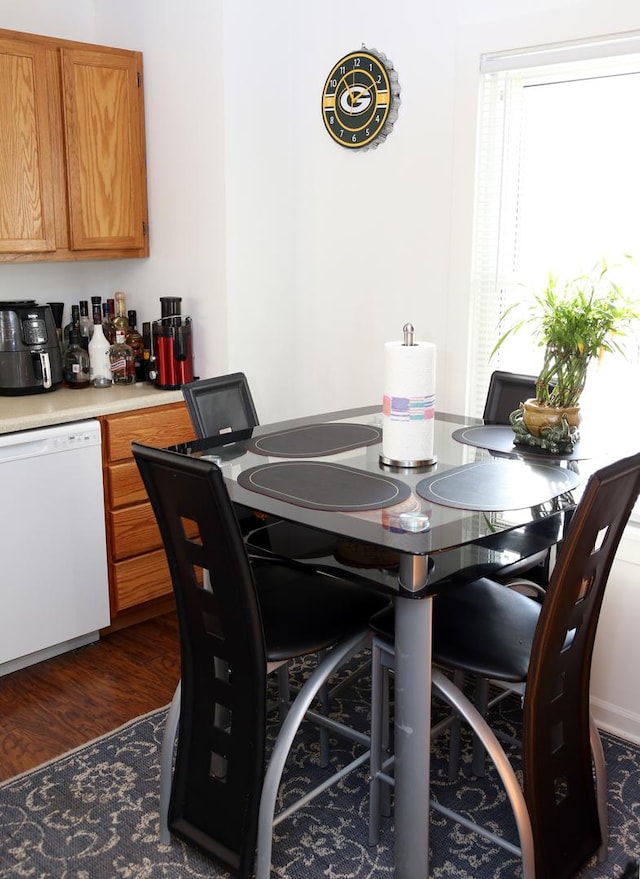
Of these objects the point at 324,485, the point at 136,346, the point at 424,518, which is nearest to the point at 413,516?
the point at 424,518

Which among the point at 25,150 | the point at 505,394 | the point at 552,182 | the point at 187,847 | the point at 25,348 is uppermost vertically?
the point at 25,150

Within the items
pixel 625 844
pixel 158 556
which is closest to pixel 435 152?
pixel 158 556

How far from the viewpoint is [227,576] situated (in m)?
1.79

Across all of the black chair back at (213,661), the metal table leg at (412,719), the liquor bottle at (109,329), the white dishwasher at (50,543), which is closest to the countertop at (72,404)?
the white dishwasher at (50,543)

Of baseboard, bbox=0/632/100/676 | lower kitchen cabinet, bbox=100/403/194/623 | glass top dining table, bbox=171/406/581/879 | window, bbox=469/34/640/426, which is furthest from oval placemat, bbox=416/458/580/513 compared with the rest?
baseboard, bbox=0/632/100/676

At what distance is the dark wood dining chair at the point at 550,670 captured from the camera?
1.74m

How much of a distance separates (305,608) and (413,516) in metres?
0.45

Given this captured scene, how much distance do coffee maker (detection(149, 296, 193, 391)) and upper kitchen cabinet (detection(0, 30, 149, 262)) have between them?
356mm

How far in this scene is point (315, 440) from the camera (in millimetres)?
2441

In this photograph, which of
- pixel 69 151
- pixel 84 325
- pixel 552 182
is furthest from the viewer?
pixel 84 325

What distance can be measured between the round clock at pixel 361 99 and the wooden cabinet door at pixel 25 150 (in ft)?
3.38

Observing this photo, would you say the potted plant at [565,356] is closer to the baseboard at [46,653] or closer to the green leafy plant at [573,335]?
the green leafy plant at [573,335]

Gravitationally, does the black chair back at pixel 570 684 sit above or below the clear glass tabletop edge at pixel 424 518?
below

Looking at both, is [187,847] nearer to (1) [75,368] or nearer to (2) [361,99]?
(1) [75,368]
